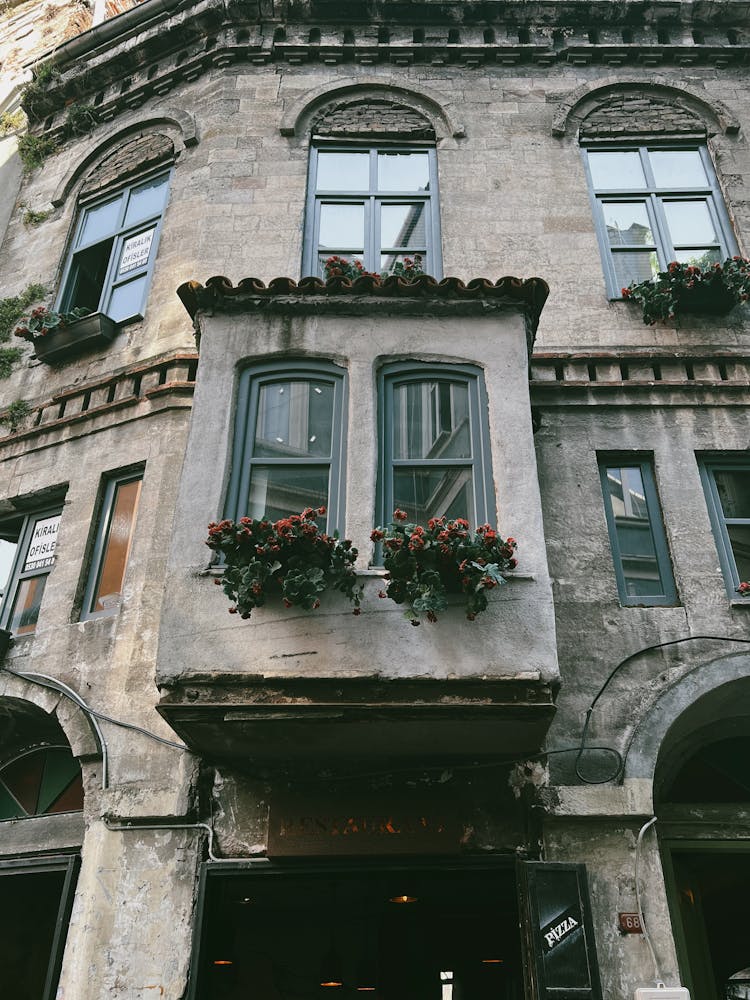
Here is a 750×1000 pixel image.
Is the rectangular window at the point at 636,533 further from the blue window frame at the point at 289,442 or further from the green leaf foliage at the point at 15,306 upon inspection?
the green leaf foliage at the point at 15,306

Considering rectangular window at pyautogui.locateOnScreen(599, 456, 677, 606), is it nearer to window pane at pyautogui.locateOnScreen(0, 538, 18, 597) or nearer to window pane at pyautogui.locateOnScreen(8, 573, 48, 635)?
window pane at pyautogui.locateOnScreen(8, 573, 48, 635)

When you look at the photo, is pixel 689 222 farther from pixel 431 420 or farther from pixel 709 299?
pixel 431 420

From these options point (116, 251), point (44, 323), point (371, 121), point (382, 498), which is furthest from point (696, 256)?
point (44, 323)

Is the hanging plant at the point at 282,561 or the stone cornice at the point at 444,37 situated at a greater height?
the stone cornice at the point at 444,37

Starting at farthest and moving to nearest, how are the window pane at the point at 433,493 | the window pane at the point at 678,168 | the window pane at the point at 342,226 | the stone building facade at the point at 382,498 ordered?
the window pane at the point at 678,168, the window pane at the point at 342,226, the window pane at the point at 433,493, the stone building facade at the point at 382,498

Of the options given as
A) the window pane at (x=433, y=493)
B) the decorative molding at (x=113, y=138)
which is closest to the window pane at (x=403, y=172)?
the decorative molding at (x=113, y=138)

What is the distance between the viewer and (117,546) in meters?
8.00

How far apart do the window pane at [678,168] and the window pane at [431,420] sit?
4832 mm

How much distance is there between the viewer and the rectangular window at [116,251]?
1001 cm

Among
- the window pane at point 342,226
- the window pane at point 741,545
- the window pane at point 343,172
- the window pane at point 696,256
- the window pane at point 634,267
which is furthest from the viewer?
the window pane at point 343,172

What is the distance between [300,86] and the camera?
11117mm

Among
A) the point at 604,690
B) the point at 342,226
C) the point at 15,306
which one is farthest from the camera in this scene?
the point at 15,306

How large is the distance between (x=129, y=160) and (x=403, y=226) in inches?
160

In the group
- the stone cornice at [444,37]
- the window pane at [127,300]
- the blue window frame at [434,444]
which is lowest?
the blue window frame at [434,444]
